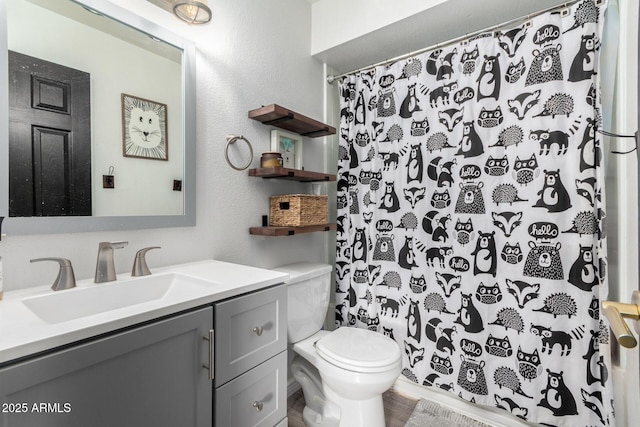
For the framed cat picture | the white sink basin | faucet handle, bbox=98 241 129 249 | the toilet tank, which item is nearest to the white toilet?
the toilet tank

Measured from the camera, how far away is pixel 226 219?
1552mm

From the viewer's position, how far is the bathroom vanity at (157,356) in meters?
0.62

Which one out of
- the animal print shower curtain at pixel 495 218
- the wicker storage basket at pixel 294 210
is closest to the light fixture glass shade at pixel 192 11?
the wicker storage basket at pixel 294 210

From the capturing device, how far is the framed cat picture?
3.90 ft

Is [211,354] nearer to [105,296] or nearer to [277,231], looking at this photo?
[105,296]

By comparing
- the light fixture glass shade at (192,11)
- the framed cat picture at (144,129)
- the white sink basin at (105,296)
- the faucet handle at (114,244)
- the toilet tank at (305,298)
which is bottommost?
the toilet tank at (305,298)

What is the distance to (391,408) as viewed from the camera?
1.75 meters

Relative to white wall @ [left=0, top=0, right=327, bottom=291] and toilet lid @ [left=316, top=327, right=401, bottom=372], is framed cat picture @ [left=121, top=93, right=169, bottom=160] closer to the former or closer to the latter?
white wall @ [left=0, top=0, right=327, bottom=291]

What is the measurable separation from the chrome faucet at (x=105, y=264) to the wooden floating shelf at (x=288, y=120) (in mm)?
917

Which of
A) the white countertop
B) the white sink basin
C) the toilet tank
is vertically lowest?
the toilet tank

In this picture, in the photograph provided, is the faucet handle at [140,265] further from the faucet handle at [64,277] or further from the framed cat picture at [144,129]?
the framed cat picture at [144,129]

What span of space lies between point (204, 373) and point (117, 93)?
1.05 m

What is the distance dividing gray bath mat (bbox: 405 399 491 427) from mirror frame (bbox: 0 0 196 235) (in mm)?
1545

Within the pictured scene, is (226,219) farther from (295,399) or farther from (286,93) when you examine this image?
(295,399)
